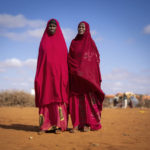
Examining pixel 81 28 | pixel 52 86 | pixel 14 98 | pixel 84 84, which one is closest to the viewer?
pixel 52 86

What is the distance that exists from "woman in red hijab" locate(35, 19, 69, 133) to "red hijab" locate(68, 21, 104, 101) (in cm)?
25

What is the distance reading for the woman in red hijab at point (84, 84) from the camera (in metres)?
5.79

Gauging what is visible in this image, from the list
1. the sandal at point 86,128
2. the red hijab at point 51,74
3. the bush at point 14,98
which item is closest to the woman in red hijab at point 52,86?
the red hijab at point 51,74

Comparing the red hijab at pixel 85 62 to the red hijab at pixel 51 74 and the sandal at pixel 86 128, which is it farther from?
the sandal at pixel 86 128

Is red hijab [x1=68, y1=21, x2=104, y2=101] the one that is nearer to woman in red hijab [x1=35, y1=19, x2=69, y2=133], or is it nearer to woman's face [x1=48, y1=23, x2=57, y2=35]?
woman in red hijab [x1=35, y1=19, x2=69, y2=133]

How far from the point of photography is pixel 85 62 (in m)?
5.83

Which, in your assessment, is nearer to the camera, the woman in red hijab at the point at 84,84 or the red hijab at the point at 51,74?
the red hijab at the point at 51,74

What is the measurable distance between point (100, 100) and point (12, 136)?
2.31m

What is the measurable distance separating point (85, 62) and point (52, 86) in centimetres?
99

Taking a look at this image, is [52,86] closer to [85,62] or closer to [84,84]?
[84,84]

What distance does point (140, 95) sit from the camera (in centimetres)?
2141

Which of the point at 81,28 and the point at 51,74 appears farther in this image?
the point at 81,28

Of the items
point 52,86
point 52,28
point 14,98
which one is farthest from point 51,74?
point 14,98

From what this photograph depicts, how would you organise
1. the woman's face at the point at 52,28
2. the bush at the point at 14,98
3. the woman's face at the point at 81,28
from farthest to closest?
the bush at the point at 14,98 < the woman's face at the point at 81,28 < the woman's face at the point at 52,28
